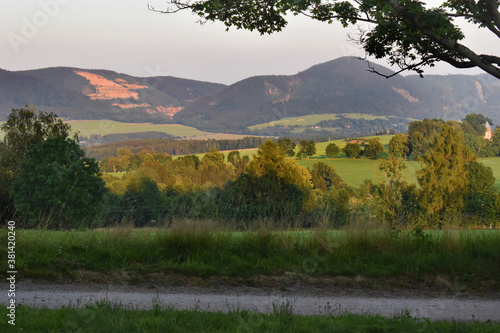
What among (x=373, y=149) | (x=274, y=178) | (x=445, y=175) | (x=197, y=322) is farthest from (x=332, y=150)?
(x=197, y=322)

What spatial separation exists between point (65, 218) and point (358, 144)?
118872 millimetres

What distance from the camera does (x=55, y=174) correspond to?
168 feet

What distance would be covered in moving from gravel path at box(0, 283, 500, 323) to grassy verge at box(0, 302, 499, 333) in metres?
0.58

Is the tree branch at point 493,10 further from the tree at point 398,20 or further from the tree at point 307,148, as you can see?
the tree at point 307,148

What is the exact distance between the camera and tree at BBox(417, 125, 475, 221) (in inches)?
3022

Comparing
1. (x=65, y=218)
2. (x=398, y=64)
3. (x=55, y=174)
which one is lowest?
(x=65, y=218)

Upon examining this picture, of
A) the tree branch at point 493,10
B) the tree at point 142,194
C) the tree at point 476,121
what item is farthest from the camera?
the tree at point 476,121

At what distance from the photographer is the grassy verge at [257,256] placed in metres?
9.80

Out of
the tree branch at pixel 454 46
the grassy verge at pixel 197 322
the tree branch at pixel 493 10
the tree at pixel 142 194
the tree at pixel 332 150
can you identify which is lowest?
the tree at pixel 142 194

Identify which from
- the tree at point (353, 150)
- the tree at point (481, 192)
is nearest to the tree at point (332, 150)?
the tree at point (353, 150)

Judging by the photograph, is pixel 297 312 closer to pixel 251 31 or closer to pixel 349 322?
pixel 349 322

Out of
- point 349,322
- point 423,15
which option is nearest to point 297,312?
point 349,322

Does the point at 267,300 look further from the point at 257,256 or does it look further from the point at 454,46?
the point at 454,46

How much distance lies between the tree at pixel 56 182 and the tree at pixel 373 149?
344 feet
